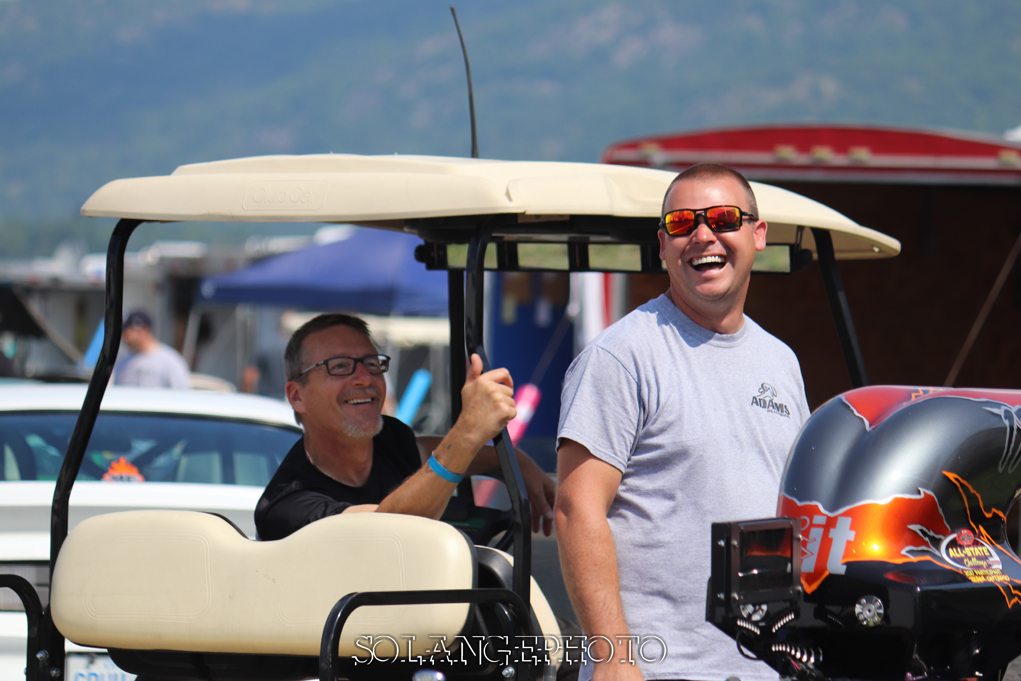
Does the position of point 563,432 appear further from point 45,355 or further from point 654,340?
point 45,355

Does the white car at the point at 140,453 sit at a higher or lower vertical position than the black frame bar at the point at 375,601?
higher

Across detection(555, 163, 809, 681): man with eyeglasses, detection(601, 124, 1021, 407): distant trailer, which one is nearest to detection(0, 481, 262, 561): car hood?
detection(555, 163, 809, 681): man with eyeglasses

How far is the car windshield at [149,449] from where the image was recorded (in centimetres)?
427

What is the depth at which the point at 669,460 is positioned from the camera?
7.41 ft

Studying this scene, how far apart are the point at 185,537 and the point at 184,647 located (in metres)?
0.25

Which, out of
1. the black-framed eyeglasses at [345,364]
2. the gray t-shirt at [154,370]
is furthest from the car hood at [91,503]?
the gray t-shirt at [154,370]

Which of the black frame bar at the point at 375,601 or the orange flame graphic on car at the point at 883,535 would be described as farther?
the black frame bar at the point at 375,601

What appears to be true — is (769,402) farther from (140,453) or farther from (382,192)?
(140,453)

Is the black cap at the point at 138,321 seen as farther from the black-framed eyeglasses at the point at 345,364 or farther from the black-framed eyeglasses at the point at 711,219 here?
the black-framed eyeglasses at the point at 711,219

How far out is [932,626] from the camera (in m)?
1.90

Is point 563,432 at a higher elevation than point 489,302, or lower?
lower

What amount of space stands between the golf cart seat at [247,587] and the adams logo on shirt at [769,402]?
0.71 meters

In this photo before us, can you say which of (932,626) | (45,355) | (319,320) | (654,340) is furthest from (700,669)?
(45,355)

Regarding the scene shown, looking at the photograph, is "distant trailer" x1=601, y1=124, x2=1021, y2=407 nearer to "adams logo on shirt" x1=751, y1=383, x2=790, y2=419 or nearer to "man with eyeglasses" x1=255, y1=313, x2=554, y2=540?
"man with eyeglasses" x1=255, y1=313, x2=554, y2=540
